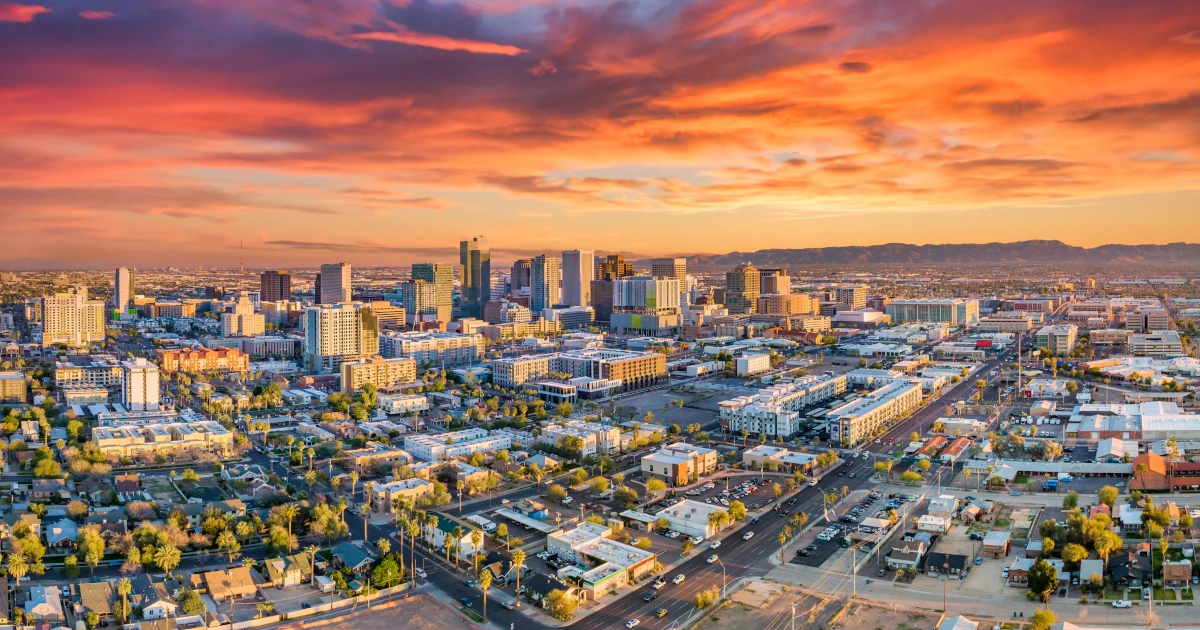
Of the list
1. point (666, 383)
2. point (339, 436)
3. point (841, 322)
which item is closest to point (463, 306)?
point (841, 322)

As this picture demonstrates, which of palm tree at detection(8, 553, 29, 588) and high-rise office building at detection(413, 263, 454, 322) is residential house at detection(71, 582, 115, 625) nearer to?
palm tree at detection(8, 553, 29, 588)

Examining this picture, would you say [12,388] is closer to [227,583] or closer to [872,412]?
[227,583]

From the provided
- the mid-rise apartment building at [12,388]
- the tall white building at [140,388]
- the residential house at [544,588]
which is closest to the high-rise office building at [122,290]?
the mid-rise apartment building at [12,388]

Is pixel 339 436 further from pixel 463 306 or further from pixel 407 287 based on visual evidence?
pixel 463 306

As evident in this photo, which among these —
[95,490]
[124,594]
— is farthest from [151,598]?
[95,490]

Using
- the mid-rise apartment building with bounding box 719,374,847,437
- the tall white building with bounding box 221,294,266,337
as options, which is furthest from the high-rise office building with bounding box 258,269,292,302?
the mid-rise apartment building with bounding box 719,374,847,437

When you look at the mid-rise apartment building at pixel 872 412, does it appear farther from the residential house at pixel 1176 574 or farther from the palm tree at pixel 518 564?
the palm tree at pixel 518 564

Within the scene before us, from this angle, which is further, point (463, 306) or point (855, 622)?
point (463, 306)
